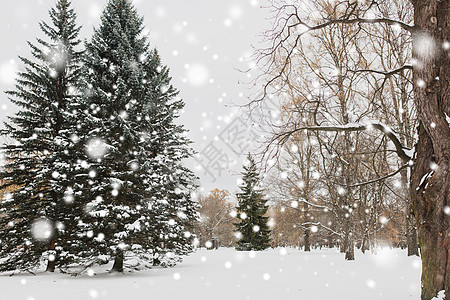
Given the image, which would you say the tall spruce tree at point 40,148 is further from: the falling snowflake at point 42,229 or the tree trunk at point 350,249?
the tree trunk at point 350,249

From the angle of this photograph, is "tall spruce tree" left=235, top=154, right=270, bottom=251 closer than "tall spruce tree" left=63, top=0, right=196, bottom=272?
No

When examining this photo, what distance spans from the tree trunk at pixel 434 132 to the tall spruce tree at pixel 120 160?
896 centimetres

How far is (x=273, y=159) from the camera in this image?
212 inches

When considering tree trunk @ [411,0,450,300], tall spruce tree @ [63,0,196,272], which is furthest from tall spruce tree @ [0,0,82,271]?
tree trunk @ [411,0,450,300]

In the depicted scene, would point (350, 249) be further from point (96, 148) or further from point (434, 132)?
point (96, 148)

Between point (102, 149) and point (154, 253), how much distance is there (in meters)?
4.55

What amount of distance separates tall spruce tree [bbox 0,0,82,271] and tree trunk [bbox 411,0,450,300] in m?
12.3

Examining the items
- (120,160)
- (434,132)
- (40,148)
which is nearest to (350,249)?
(434,132)

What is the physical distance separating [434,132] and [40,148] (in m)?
15.2

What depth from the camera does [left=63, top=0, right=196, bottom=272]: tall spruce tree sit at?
10539 millimetres

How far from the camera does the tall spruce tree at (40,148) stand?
40.9 ft

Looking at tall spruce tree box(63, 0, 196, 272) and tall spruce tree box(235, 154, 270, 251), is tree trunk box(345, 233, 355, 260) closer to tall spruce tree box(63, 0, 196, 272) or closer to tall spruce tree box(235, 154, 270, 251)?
tall spruce tree box(63, 0, 196, 272)

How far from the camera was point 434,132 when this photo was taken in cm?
393

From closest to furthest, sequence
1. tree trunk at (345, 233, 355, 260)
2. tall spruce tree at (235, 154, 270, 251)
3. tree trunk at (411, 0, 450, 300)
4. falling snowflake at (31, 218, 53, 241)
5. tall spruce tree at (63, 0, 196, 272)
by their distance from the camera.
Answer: tree trunk at (411, 0, 450, 300) → tall spruce tree at (63, 0, 196, 272) → falling snowflake at (31, 218, 53, 241) → tree trunk at (345, 233, 355, 260) → tall spruce tree at (235, 154, 270, 251)
